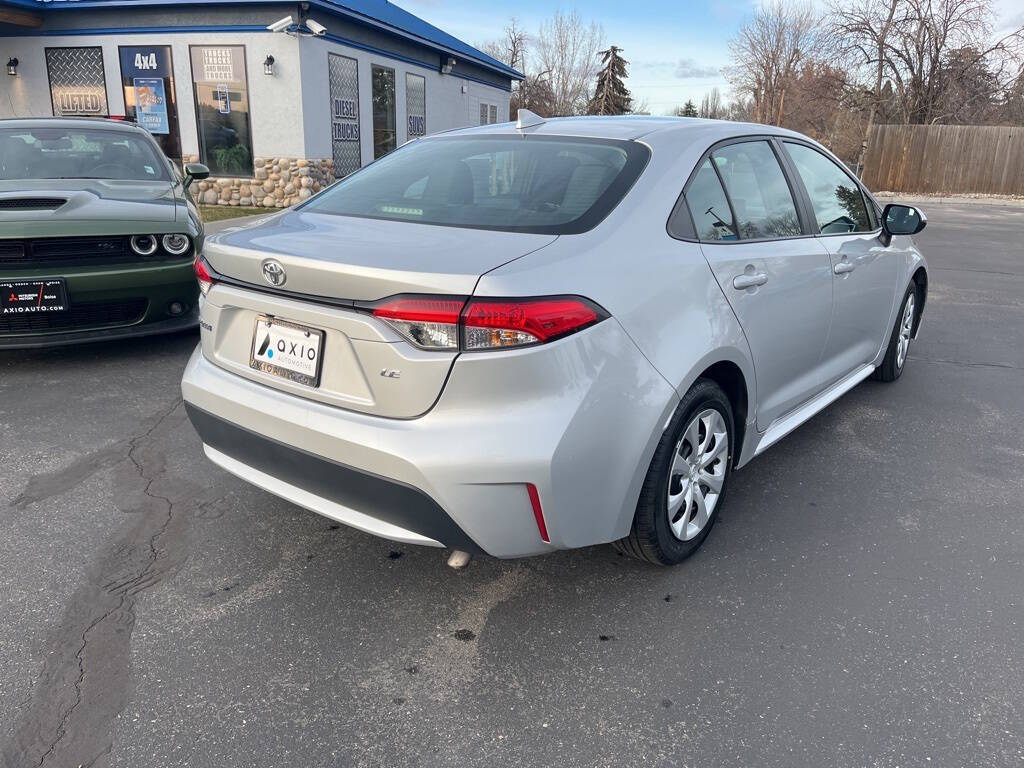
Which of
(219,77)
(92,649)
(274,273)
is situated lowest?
(92,649)

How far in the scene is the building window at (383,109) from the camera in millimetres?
17300

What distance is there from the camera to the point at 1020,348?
6.30 m

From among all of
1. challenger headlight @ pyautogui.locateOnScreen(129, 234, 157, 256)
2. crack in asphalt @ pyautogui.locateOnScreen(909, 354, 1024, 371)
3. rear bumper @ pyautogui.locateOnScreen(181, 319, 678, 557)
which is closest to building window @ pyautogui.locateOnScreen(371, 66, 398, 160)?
challenger headlight @ pyautogui.locateOnScreen(129, 234, 157, 256)

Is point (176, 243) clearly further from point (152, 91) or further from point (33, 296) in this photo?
point (152, 91)

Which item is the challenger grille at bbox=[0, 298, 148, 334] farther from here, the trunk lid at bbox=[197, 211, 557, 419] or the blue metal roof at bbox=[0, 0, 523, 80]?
the blue metal roof at bbox=[0, 0, 523, 80]

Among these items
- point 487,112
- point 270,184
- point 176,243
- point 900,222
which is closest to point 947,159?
point 487,112

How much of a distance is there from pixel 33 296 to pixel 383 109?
14097 millimetres

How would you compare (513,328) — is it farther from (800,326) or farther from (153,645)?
(800,326)

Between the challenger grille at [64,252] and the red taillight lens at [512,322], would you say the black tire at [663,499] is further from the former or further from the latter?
the challenger grille at [64,252]

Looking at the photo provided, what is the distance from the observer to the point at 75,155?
250 inches

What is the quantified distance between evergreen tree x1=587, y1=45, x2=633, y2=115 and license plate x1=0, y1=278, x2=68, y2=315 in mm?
45519

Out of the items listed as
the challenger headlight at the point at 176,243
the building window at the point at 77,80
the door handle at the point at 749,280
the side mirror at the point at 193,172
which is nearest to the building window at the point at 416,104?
the building window at the point at 77,80

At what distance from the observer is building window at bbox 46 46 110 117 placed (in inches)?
607

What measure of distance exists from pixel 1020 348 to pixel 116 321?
666 cm
